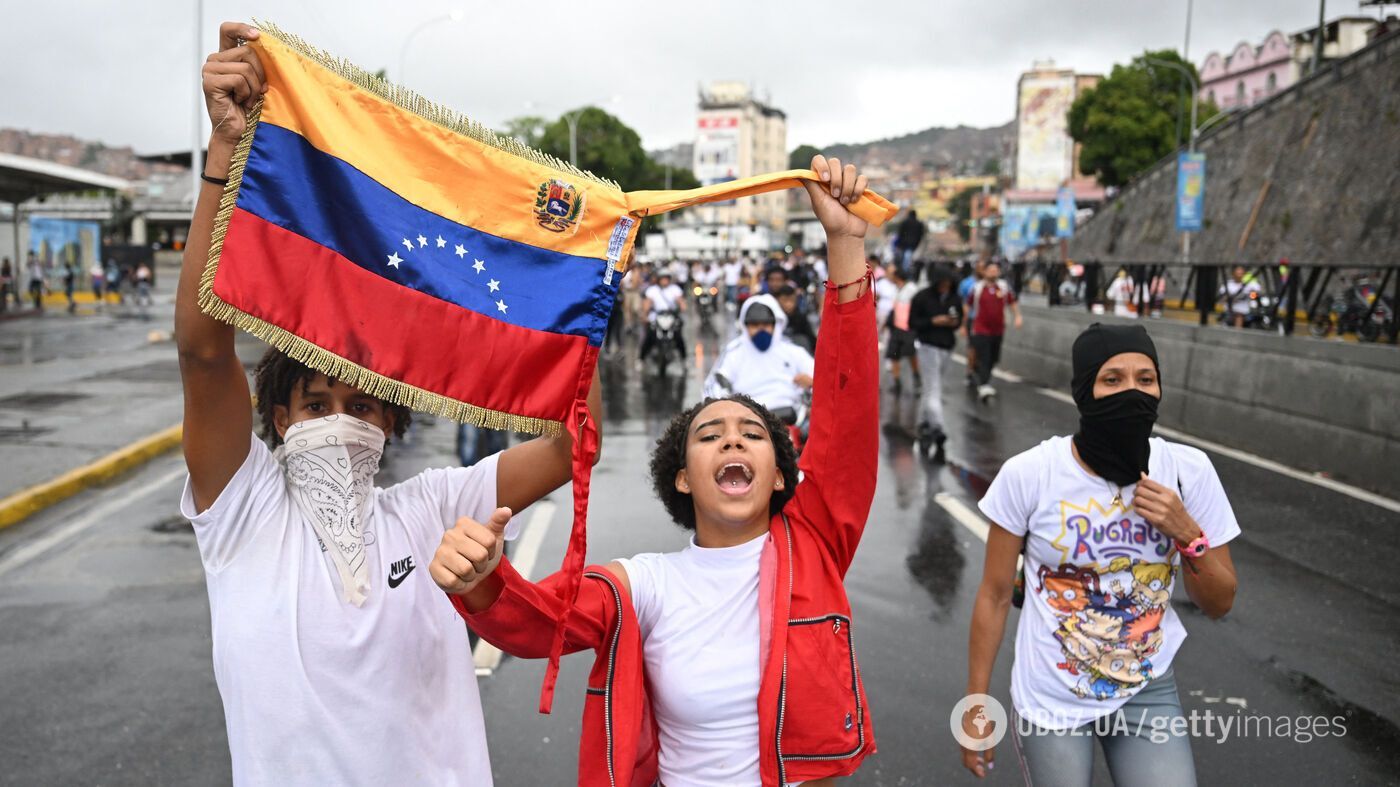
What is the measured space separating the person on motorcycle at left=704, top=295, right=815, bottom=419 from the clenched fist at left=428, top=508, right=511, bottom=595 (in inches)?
218

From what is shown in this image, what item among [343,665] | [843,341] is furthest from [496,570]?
[843,341]

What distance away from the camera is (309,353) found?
7.47 feet

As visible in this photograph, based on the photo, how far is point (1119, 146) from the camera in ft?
220

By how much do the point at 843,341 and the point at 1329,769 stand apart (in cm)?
319

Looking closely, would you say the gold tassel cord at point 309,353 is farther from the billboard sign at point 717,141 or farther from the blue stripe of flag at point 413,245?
the billboard sign at point 717,141

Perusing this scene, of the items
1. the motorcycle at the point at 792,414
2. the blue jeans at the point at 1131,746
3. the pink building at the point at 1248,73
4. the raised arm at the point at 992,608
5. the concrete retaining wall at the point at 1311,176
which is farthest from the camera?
the pink building at the point at 1248,73

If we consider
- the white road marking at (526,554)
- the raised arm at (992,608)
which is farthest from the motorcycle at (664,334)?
the raised arm at (992,608)

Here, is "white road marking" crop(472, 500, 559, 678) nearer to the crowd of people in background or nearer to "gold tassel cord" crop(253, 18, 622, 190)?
"gold tassel cord" crop(253, 18, 622, 190)

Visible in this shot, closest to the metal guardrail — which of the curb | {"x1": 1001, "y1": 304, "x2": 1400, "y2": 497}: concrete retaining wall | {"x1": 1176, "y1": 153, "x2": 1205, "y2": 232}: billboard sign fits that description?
{"x1": 1001, "y1": 304, "x2": 1400, "y2": 497}: concrete retaining wall

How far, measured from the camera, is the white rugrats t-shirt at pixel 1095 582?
293cm

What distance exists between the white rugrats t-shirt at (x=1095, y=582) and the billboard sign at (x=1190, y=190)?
27.9 metres

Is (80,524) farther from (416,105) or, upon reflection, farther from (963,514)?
(416,105)

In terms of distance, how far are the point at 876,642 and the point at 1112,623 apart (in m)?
2.79

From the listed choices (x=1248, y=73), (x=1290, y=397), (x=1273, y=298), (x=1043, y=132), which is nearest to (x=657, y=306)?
(x=1273, y=298)
